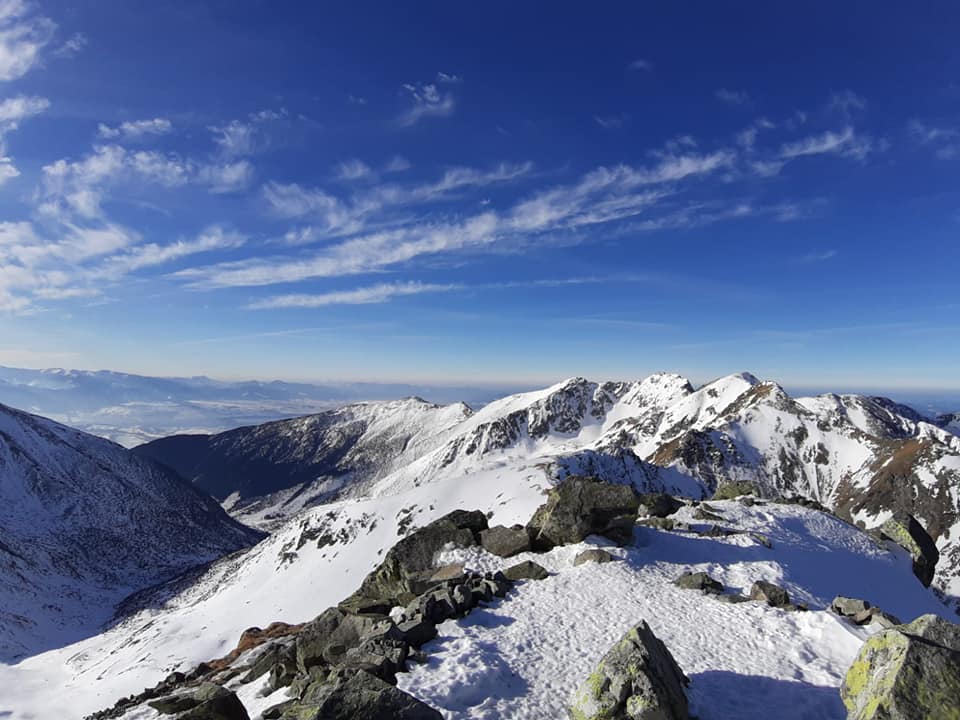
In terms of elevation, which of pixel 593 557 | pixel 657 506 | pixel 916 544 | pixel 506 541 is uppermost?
pixel 506 541

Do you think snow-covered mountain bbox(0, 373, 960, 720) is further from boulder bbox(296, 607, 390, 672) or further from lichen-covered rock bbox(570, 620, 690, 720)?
boulder bbox(296, 607, 390, 672)

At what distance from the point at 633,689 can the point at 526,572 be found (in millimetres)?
14000

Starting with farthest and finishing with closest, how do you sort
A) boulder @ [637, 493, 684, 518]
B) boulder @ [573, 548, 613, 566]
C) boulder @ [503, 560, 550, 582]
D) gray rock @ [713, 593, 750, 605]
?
boulder @ [637, 493, 684, 518]
boulder @ [573, 548, 613, 566]
boulder @ [503, 560, 550, 582]
gray rock @ [713, 593, 750, 605]

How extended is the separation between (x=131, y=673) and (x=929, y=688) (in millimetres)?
98126

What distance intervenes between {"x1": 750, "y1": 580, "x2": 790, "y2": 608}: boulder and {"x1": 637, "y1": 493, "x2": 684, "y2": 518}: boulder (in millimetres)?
18058

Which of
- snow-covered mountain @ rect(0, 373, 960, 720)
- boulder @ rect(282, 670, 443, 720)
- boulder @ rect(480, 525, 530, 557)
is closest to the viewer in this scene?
boulder @ rect(282, 670, 443, 720)

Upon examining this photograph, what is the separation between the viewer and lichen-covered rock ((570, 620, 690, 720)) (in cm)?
1357

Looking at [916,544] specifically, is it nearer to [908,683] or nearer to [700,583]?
[700,583]

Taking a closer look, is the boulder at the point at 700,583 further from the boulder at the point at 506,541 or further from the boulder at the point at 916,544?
the boulder at the point at 916,544

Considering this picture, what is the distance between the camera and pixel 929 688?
11.5 m

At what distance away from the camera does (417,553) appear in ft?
106

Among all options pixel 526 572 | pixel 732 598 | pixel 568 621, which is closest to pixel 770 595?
pixel 732 598

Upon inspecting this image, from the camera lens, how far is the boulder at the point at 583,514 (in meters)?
31.9

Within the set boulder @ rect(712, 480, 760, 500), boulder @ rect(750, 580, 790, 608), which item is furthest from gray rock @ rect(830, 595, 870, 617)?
boulder @ rect(712, 480, 760, 500)
